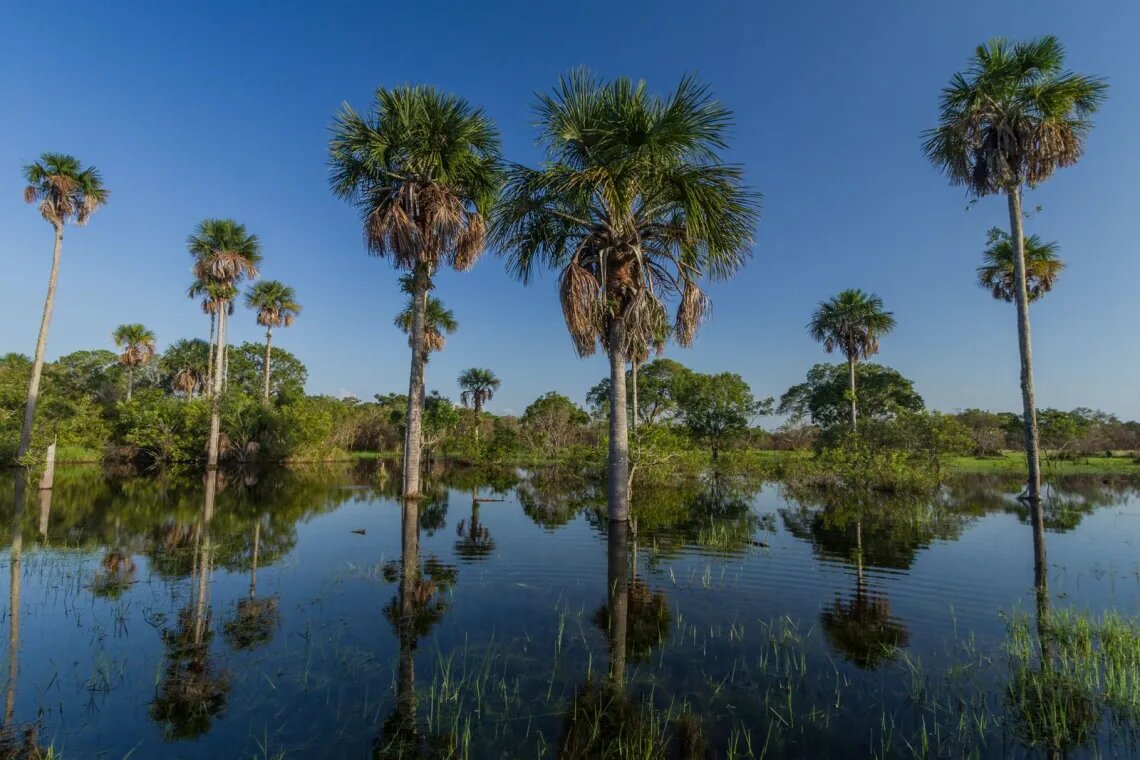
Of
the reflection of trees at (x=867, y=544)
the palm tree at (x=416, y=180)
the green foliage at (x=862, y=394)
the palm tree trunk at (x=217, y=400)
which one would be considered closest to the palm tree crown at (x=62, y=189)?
the palm tree trunk at (x=217, y=400)

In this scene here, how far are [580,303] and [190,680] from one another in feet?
28.2

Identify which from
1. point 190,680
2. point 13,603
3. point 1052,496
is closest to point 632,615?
point 190,680

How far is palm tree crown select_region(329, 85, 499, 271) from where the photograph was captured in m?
15.8

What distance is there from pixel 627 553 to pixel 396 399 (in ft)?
173

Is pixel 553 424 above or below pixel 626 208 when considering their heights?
below

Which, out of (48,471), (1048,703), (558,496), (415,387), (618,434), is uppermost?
(415,387)

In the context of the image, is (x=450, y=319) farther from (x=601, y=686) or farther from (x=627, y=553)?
(x=601, y=686)

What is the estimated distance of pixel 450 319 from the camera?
34.2m

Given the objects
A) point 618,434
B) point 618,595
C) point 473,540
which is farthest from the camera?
point 473,540

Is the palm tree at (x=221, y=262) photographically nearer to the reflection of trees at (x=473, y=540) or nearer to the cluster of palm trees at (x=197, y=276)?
the cluster of palm trees at (x=197, y=276)

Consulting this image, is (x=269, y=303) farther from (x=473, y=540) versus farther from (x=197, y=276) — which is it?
(x=473, y=540)

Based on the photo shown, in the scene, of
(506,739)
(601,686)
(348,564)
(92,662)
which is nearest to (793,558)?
(601,686)

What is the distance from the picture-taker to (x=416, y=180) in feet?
53.9

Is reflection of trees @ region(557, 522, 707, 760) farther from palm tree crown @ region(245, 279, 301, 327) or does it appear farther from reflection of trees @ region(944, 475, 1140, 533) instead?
palm tree crown @ region(245, 279, 301, 327)
